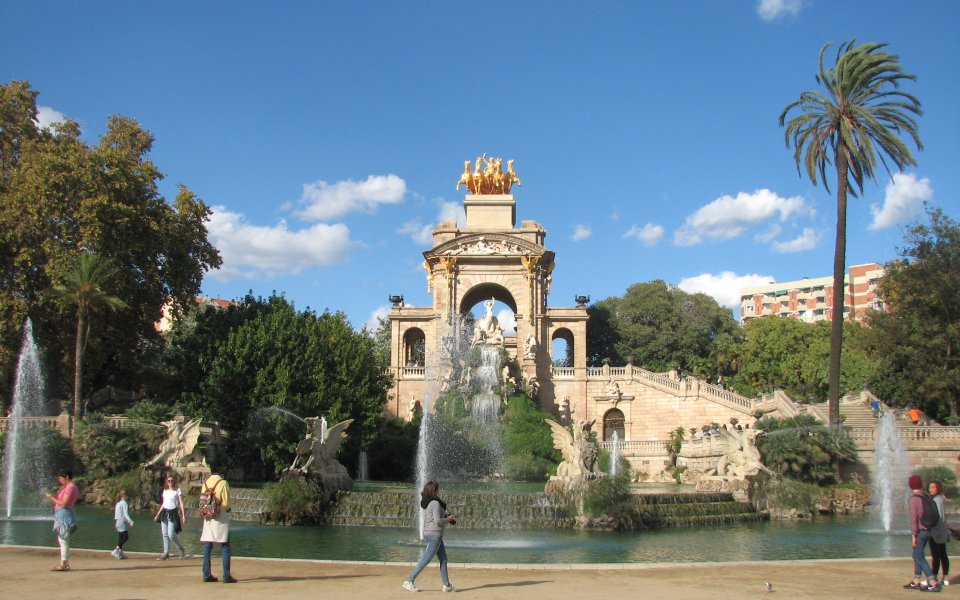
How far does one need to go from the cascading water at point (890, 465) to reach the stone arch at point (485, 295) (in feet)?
91.2

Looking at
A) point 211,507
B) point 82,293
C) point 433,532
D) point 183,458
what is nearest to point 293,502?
point 183,458

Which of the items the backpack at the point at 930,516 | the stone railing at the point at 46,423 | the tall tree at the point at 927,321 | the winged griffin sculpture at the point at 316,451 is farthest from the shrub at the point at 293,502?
the tall tree at the point at 927,321

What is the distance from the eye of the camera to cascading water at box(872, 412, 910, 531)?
85.4ft

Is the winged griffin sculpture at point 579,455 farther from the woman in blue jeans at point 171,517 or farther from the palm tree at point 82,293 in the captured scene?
the palm tree at point 82,293

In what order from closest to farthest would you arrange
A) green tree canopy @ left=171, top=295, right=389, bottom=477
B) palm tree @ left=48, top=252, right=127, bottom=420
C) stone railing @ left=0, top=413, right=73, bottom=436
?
stone railing @ left=0, top=413, right=73, bottom=436
palm tree @ left=48, top=252, right=127, bottom=420
green tree canopy @ left=171, top=295, right=389, bottom=477

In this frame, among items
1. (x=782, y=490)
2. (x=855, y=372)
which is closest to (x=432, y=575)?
(x=782, y=490)

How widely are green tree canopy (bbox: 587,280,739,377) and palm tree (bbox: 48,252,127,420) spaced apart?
38715 millimetres

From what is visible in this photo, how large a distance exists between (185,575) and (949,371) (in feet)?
113

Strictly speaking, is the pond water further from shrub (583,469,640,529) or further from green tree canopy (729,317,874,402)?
green tree canopy (729,317,874,402)

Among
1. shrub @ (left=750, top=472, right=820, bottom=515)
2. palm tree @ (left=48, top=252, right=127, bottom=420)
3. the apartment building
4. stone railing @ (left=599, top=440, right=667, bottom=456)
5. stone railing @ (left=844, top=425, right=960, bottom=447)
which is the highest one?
the apartment building

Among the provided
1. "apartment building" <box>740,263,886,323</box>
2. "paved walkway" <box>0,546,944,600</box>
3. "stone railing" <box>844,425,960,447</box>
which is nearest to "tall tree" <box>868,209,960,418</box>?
"stone railing" <box>844,425,960,447</box>

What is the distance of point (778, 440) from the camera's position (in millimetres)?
28109

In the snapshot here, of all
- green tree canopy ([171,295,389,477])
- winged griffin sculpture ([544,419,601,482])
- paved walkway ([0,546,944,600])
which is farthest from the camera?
green tree canopy ([171,295,389,477])

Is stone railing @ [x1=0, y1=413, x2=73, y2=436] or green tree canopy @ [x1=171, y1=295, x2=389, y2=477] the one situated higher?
green tree canopy @ [x1=171, y1=295, x2=389, y2=477]
